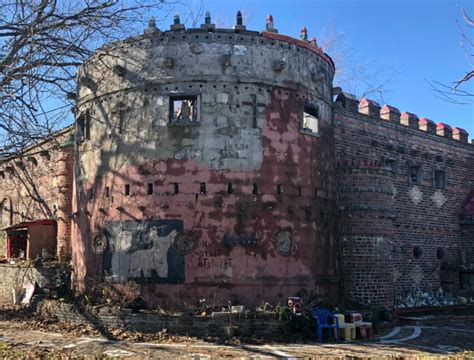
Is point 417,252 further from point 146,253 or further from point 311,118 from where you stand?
point 146,253

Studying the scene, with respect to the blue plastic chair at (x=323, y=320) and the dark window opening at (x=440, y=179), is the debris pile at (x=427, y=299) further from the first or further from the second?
the blue plastic chair at (x=323, y=320)

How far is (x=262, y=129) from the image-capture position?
14.2 m

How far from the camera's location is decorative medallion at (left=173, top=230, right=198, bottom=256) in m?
13.5

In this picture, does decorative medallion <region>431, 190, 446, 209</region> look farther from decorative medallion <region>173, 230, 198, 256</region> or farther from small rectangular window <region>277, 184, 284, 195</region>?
decorative medallion <region>173, 230, 198, 256</region>

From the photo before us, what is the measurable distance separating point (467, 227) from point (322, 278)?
34.8 feet

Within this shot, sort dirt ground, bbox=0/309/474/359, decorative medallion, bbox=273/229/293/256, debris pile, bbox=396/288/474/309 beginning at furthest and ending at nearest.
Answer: debris pile, bbox=396/288/474/309 < decorative medallion, bbox=273/229/293/256 < dirt ground, bbox=0/309/474/359

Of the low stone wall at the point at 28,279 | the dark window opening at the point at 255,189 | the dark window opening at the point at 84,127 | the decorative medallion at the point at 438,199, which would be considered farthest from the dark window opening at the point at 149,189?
the decorative medallion at the point at 438,199

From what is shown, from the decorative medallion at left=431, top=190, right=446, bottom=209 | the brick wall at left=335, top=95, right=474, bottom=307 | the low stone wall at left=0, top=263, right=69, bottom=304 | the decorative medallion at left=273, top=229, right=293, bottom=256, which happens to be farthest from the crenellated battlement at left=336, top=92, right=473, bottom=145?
the low stone wall at left=0, top=263, right=69, bottom=304

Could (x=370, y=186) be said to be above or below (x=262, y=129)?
below

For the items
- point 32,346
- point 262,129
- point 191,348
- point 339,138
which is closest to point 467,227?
point 339,138

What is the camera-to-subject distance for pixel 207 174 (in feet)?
45.1

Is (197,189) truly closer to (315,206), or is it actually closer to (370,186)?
(315,206)

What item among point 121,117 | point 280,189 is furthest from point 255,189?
point 121,117

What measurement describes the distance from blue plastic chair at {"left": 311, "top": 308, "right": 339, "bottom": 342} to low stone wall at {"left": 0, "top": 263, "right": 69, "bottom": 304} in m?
7.40
